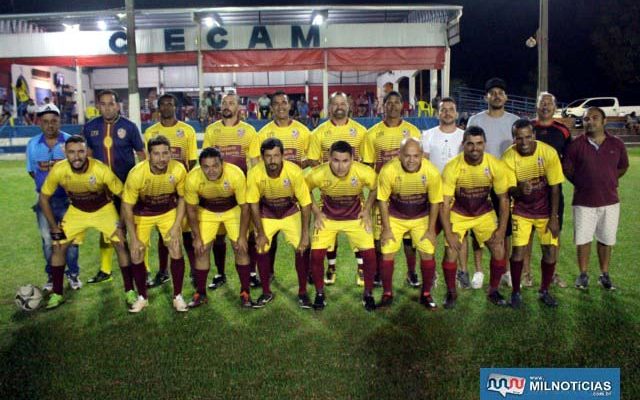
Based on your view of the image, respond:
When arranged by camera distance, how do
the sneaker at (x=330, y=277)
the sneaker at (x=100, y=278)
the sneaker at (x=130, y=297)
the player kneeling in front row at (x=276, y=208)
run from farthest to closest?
the sneaker at (x=100, y=278) → the sneaker at (x=330, y=277) → the sneaker at (x=130, y=297) → the player kneeling in front row at (x=276, y=208)

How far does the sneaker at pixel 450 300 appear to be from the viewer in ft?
18.2

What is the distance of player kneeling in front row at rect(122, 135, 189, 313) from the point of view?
5617mm

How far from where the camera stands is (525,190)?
5.59m

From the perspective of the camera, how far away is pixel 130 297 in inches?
230

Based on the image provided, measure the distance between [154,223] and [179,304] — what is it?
94 cm

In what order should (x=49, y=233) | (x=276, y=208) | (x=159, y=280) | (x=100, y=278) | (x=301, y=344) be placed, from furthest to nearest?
(x=100, y=278)
(x=159, y=280)
(x=49, y=233)
(x=276, y=208)
(x=301, y=344)

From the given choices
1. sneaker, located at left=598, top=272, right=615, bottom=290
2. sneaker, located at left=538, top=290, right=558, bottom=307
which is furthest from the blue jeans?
sneaker, located at left=598, top=272, right=615, bottom=290

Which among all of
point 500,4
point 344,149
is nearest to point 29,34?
point 344,149

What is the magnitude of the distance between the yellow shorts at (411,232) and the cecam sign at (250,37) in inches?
711

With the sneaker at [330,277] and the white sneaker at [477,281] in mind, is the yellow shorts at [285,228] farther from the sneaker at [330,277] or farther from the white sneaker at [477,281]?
the white sneaker at [477,281]

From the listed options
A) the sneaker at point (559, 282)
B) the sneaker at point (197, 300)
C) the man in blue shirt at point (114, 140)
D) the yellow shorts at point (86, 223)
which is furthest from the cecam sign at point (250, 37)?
the sneaker at point (197, 300)

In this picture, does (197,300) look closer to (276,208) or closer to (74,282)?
(276,208)

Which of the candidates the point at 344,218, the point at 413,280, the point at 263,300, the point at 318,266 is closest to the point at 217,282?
the point at 263,300

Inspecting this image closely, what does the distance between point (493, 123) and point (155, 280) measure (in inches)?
177
